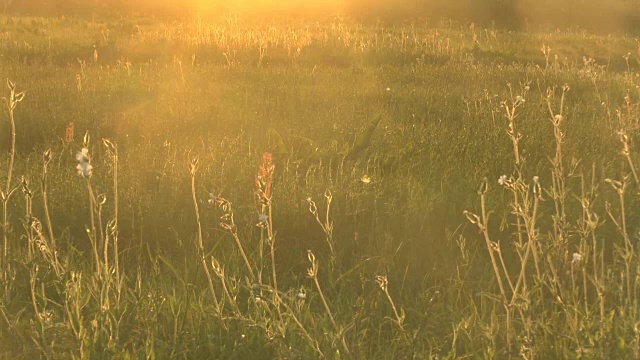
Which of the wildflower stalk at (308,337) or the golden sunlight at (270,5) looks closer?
the wildflower stalk at (308,337)

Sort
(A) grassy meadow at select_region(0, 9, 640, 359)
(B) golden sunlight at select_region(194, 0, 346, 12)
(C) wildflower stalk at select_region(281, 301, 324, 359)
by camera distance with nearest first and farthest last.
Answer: (C) wildflower stalk at select_region(281, 301, 324, 359), (A) grassy meadow at select_region(0, 9, 640, 359), (B) golden sunlight at select_region(194, 0, 346, 12)

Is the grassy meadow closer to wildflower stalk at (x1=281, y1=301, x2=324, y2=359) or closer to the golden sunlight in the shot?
wildflower stalk at (x1=281, y1=301, x2=324, y2=359)

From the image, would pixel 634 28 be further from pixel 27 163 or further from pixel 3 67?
pixel 27 163

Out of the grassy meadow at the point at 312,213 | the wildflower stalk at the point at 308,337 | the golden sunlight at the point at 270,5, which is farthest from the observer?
the golden sunlight at the point at 270,5

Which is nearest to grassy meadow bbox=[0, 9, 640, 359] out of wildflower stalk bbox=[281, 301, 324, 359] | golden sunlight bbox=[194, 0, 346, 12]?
wildflower stalk bbox=[281, 301, 324, 359]

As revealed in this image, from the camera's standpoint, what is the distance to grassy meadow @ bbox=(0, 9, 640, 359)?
7.09 ft

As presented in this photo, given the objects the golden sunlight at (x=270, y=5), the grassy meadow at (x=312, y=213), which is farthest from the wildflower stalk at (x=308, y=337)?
the golden sunlight at (x=270, y=5)

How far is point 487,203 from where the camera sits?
11.9 ft

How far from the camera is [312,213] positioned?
2484mm

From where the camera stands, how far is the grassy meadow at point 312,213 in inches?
85.1

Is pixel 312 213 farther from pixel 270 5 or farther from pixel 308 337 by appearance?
pixel 270 5

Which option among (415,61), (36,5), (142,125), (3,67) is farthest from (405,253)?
(36,5)

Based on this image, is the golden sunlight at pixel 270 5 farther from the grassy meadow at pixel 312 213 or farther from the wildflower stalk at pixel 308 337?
the wildflower stalk at pixel 308 337

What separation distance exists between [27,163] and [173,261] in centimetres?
130
